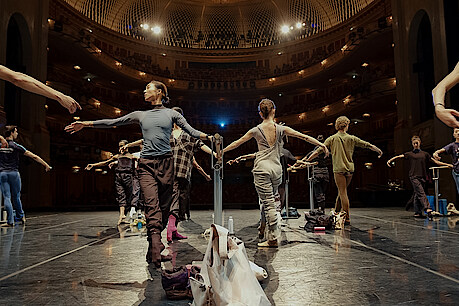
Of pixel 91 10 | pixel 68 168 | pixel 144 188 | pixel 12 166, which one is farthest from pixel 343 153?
pixel 91 10

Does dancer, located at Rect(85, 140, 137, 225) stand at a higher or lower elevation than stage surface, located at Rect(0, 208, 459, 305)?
higher

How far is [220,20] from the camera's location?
34219 mm

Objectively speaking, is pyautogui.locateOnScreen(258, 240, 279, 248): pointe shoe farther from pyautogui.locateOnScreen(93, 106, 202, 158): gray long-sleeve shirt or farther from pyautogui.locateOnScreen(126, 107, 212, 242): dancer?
pyautogui.locateOnScreen(93, 106, 202, 158): gray long-sleeve shirt

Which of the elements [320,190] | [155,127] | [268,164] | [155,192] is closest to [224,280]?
[155,192]

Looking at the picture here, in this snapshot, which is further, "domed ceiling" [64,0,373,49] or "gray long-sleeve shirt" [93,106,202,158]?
"domed ceiling" [64,0,373,49]

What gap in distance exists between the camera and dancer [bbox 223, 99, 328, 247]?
15.9ft

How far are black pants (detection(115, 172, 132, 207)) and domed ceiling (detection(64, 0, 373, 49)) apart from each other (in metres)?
23.4

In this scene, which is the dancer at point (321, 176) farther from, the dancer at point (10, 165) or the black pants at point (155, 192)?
the dancer at point (10, 165)

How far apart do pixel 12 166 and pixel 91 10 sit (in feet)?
72.4

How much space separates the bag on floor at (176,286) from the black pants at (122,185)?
5621 mm

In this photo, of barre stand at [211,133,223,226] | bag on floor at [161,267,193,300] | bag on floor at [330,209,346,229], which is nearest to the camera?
bag on floor at [161,267,193,300]

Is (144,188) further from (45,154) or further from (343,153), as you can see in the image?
(45,154)

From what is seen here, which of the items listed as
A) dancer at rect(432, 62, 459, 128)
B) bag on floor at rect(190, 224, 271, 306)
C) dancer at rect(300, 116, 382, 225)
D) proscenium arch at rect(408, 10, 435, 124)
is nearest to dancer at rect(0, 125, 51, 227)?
dancer at rect(300, 116, 382, 225)

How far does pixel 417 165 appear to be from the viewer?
30.1 feet
